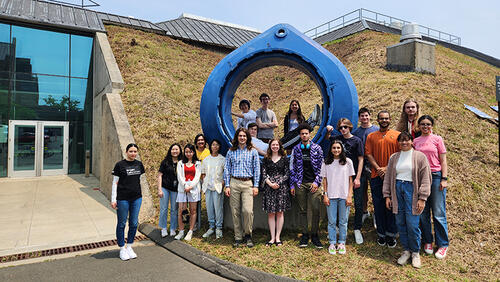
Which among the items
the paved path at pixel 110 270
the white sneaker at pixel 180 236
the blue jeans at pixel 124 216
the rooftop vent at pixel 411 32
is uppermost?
the rooftop vent at pixel 411 32

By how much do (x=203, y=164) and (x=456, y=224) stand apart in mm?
4088

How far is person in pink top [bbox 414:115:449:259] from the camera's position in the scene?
3.97m

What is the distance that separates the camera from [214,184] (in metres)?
4.92

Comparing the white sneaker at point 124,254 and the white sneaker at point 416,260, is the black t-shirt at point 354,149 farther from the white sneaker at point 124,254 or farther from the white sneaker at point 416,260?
the white sneaker at point 124,254

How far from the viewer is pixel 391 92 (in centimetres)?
984

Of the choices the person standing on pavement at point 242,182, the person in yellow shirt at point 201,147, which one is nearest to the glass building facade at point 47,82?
the person in yellow shirt at point 201,147

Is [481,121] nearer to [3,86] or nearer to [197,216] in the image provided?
[197,216]

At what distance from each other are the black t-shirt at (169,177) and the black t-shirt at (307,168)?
2.06 metres

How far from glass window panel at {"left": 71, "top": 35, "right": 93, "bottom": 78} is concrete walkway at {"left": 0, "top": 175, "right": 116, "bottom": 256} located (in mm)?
5450

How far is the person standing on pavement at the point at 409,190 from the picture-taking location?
3783mm

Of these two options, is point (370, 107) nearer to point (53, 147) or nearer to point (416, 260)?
point (416, 260)

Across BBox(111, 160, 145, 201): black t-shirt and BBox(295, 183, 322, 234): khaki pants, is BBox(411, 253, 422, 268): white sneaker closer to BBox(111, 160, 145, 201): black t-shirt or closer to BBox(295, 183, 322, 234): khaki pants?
BBox(295, 183, 322, 234): khaki pants

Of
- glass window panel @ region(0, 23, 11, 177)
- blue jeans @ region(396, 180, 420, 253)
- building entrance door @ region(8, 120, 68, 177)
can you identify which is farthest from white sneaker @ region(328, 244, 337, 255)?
glass window panel @ region(0, 23, 11, 177)

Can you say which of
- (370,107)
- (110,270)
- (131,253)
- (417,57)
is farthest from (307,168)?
(417,57)
